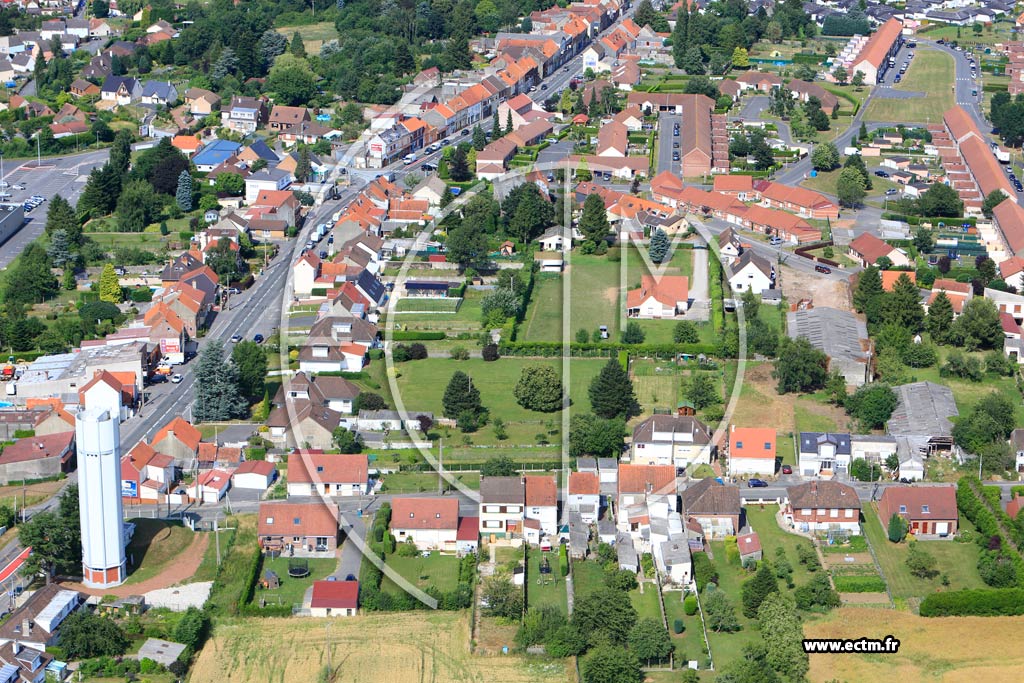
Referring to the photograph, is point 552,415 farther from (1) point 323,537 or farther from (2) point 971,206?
(2) point 971,206

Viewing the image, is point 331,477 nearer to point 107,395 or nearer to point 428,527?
point 428,527

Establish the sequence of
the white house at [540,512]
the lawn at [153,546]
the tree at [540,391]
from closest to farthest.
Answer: the lawn at [153,546], the white house at [540,512], the tree at [540,391]

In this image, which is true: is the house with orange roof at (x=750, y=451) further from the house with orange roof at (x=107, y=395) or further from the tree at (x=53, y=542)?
the house with orange roof at (x=107, y=395)

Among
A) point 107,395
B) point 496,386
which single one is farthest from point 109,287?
point 496,386

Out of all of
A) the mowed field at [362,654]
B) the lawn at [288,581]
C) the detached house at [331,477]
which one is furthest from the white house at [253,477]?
the mowed field at [362,654]

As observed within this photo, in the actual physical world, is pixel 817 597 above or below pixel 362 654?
above

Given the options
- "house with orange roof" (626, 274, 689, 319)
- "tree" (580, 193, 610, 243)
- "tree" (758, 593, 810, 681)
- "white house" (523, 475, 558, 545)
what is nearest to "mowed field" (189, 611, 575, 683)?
"white house" (523, 475, 558, 545)

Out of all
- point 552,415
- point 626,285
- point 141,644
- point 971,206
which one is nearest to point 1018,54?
point 971,206

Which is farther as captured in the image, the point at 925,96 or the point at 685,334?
the point at 925,96
